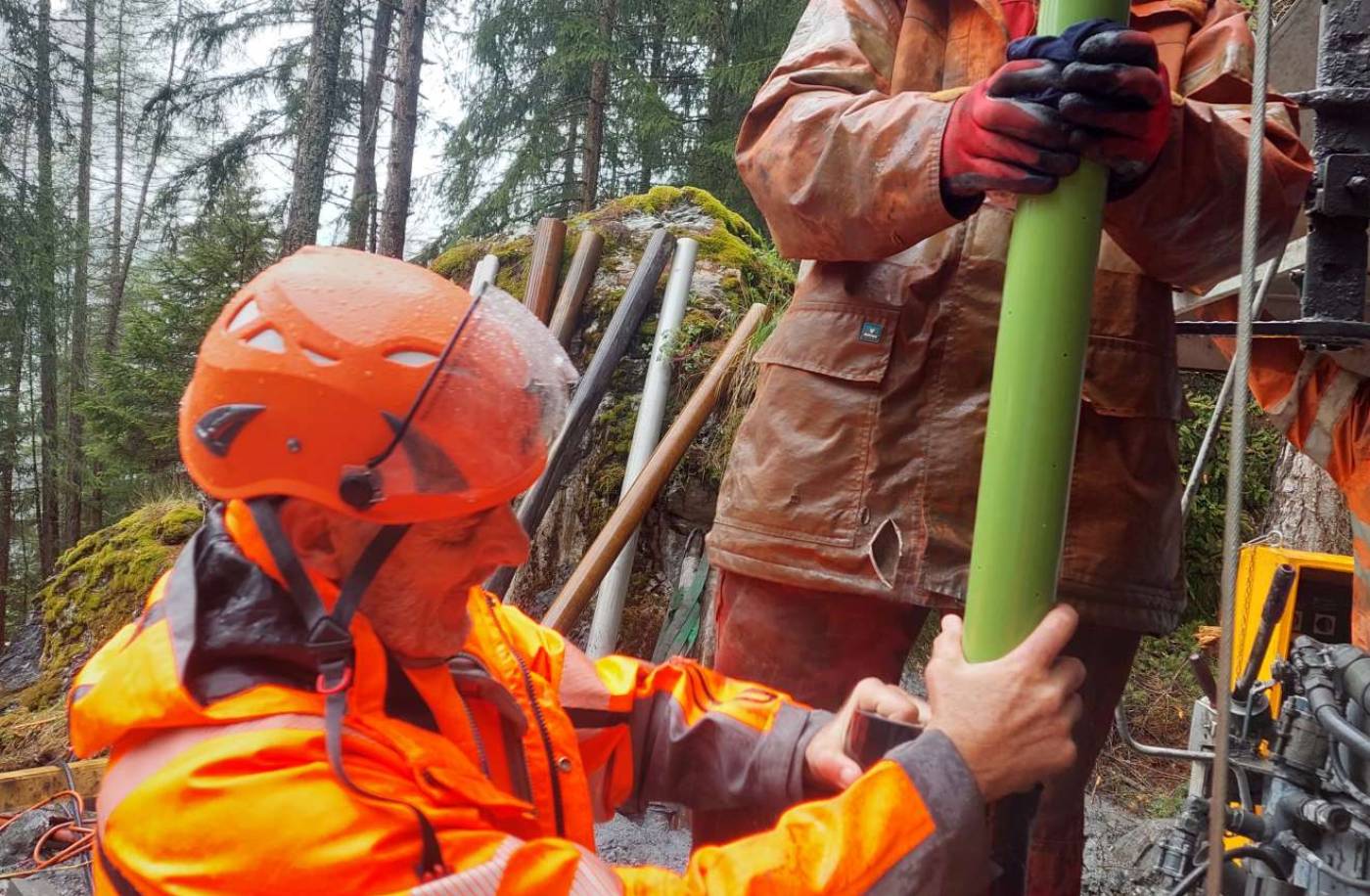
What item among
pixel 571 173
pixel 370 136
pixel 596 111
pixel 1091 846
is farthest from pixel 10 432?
pixel 1091 846

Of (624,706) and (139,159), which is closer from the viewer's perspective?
(624,706)

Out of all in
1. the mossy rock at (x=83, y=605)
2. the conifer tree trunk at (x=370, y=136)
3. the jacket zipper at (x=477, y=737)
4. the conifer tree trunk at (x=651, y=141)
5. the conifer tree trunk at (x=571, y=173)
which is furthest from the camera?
the conifer tree trunk at (x=370, y=136)

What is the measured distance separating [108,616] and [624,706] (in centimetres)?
634

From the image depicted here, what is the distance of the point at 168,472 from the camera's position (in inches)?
478

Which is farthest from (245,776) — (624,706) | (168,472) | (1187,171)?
(168,472)

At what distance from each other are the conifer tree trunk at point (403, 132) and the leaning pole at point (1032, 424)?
9.55 metres

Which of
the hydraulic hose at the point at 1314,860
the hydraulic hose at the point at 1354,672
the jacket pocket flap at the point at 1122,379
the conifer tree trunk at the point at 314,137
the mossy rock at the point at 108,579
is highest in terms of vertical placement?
the conifer tree trunk at the point at 314,137

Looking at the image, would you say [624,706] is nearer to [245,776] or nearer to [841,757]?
[841,757]

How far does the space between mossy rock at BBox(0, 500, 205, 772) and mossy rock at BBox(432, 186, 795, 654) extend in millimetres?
2663

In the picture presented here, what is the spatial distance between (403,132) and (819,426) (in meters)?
9.96

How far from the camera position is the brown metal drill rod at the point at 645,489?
15.4 feet

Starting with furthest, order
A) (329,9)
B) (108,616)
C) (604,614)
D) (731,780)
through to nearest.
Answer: (329,9)
(108,616)
(604,614)
(731,780)

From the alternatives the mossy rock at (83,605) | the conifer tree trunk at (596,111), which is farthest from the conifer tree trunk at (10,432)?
the conifer tree trunk at (596,111)

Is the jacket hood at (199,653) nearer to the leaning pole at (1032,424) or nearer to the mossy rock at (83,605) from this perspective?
the leaning pole at (1032,424)
